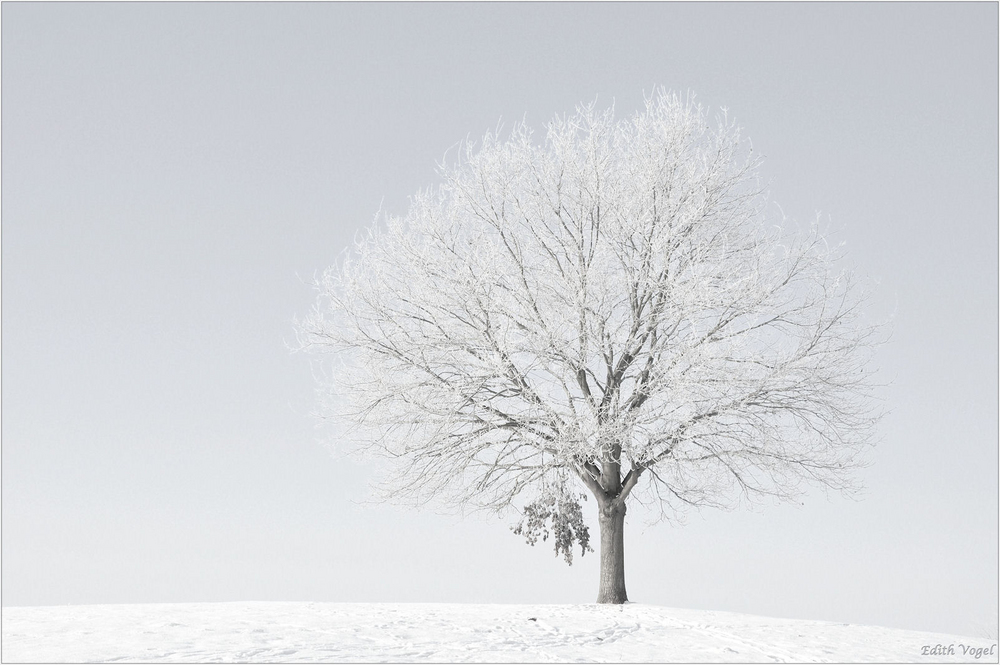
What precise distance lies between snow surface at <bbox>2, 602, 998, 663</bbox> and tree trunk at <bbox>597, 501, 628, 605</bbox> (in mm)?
577

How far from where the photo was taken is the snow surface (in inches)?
355

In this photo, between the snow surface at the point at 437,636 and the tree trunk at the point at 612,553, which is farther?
the tree trunk at the point at 612,553

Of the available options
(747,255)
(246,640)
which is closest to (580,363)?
(747,255)

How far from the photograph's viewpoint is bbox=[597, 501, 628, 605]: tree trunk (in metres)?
13.9

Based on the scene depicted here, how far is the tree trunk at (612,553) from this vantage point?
13.9 metres

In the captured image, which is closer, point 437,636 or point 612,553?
point 437,636

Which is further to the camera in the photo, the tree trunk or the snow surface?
the tree trunk

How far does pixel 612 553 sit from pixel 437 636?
4.65 m

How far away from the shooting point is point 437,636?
1020 cm

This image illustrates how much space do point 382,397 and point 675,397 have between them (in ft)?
15.7

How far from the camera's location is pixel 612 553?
14094 millimetres

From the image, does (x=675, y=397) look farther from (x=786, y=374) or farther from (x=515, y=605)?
(x=515, y=605)

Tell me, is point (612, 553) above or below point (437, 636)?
above

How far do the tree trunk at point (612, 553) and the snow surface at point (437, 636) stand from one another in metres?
0.58
